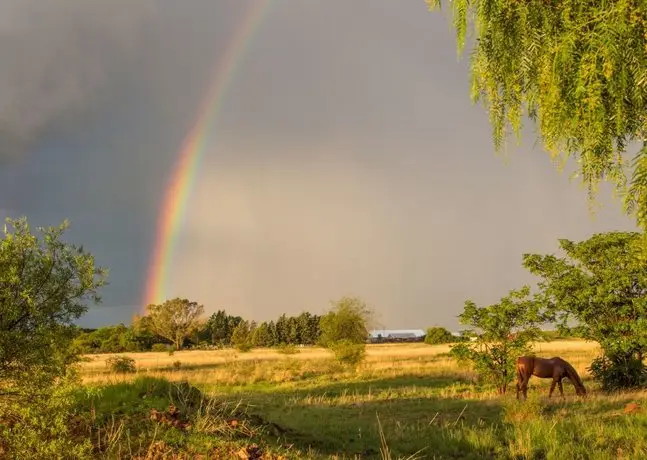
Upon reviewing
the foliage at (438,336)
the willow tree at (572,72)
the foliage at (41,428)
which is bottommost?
the foliage at (438,336)

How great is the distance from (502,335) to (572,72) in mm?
20476

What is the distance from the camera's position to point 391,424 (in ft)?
52.2

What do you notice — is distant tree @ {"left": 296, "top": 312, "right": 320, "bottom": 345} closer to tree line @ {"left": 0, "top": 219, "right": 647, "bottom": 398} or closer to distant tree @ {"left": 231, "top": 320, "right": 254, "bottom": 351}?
distant tree @ {"left": 231, "top": 320, "right": 254, "bottom": 351}

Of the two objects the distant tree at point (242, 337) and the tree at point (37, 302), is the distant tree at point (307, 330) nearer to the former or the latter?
the distant tree at point (242, 337)

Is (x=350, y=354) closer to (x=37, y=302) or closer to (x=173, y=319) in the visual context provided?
(x=37, y=302)

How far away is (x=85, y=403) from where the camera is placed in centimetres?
984

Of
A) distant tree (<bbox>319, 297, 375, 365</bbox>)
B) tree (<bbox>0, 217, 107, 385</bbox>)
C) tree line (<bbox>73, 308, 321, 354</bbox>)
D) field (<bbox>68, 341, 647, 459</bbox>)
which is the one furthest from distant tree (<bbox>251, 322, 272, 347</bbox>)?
tree (<bbox>0, 217, 107, 385</bbox>)

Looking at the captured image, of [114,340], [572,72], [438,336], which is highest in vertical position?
[572,72]

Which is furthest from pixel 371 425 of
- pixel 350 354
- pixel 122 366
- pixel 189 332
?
pixel 189 332

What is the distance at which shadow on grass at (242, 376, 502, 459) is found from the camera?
40.7ft

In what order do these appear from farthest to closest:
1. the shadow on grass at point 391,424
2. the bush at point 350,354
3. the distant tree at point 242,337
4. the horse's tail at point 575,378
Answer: the distant tree at point 242,337 < the bush at point 350,354 < the horse's tail at point 575,378 < the shadow on grass at point 391,424

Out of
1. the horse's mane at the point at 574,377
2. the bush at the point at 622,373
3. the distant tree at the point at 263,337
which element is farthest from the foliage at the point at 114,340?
the horse's mane at the point at 574,377

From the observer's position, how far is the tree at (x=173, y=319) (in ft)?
398

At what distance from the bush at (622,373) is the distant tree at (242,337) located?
64385mm
